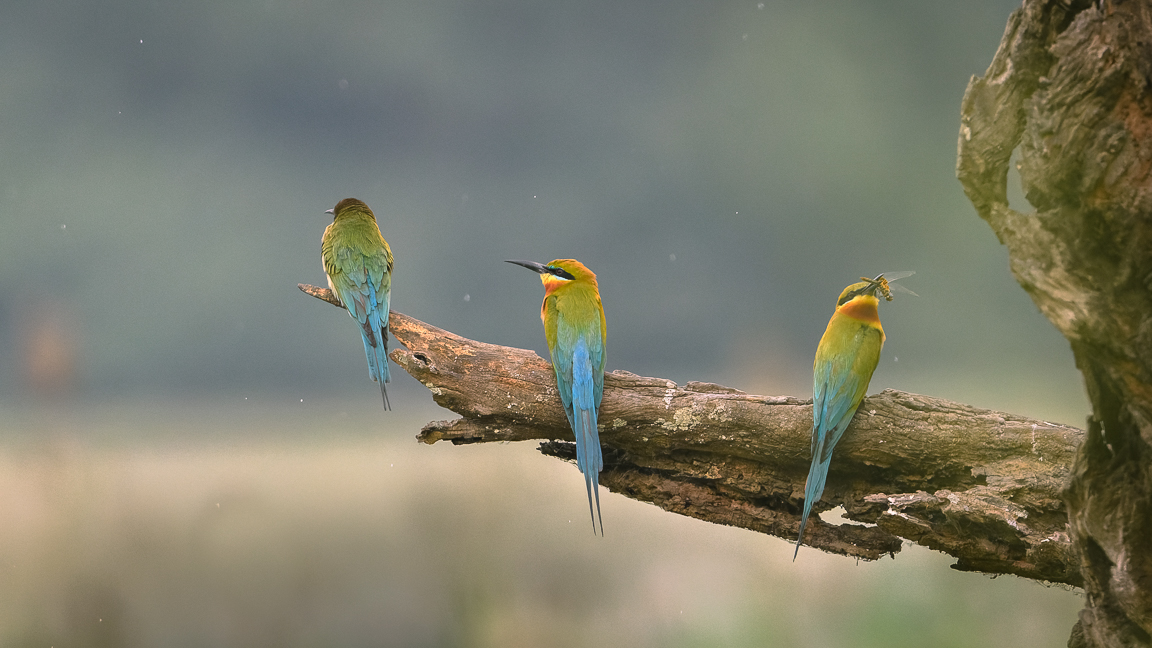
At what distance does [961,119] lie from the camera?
→ 2.04m

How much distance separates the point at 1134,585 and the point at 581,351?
1.80m

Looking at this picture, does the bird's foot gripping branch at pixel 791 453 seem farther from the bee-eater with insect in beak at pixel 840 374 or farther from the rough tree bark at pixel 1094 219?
the rough tree bark at pixel 1094 219

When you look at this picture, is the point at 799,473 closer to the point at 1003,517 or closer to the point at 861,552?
the point at 861,552

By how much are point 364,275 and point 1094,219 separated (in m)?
2.72

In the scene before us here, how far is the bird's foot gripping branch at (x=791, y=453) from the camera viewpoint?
2586 mm

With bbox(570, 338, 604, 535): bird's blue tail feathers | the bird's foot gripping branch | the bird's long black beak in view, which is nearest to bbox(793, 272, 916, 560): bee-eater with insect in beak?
the bird's foot gripping branch

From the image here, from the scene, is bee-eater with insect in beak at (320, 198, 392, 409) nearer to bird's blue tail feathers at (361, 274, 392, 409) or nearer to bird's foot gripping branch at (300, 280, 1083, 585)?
bird's blue tail feathers at (361, 274, 392, 409)

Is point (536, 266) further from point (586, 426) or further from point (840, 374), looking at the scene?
point (840, 374)

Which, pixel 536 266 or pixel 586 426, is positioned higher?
pixel 536 266

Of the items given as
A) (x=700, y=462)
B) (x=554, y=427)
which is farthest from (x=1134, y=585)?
(x=554, y=427)

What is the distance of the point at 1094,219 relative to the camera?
1766 millimetres

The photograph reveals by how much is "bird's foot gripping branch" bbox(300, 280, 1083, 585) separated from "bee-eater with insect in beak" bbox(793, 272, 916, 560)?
97 mm

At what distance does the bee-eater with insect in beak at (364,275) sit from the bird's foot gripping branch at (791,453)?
0.19 m

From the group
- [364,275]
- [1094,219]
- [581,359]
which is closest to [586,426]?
[581,359]
